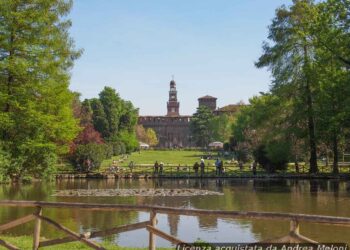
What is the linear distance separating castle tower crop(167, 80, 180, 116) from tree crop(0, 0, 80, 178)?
512 ft

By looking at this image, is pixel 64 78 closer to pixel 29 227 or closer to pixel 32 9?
pixel 32 9

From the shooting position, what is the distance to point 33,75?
27.7 m

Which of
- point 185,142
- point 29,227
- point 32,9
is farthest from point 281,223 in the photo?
point 185,142

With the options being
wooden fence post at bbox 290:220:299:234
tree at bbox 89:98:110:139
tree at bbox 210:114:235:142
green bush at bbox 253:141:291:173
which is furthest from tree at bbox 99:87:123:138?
wooden fence post at bbox 290:220:299:234

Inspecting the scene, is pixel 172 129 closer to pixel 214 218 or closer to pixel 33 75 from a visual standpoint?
pixel 33 75

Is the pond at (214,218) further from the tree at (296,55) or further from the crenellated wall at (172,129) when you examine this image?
the crenellated wall at (172,129)

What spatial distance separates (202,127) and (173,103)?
62806mm

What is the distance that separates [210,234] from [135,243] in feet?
7.72

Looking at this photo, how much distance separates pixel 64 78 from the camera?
29.1m

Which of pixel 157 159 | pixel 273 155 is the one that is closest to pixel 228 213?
pixel 273 155

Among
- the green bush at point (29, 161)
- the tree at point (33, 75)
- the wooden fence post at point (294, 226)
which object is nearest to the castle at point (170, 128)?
the green bush at point (29, 161)

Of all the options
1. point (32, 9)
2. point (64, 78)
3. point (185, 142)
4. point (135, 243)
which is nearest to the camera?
point (135, 243)

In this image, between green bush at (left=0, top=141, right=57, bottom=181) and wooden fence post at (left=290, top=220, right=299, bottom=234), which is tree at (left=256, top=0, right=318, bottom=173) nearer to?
green bush at (left=0, top=141, right=57, bottom=181)

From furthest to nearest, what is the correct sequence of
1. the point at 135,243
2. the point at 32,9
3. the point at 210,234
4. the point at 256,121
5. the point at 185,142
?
the point at 185,142 → the point at 256,121 → the point at 32,9 → the point at 210,234 → the point at 135,243
